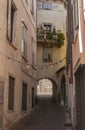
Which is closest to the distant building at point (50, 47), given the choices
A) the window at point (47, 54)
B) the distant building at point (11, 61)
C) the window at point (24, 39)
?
the window at point (47, 54)

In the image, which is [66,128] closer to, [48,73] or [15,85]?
[15,85]

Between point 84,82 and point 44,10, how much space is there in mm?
24732

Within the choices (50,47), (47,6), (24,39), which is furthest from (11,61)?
(47,6)

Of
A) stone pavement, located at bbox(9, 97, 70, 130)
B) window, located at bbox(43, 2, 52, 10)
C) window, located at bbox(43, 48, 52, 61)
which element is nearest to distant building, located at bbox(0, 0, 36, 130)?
stone pavement, located at bbox(9, 97, 70, 130)

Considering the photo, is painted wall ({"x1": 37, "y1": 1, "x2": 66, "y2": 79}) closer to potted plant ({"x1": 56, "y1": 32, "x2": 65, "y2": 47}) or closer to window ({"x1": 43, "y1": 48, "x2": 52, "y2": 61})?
window ({"x1": 43, "y1": 48, "x2": 52, "y2": 61})

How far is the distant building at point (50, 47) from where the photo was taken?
1246 inches

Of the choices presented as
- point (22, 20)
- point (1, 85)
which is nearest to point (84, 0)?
point (1, 85)

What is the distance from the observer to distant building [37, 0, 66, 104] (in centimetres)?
3164

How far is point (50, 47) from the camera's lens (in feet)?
106

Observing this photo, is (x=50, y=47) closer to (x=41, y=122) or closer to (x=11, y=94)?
(x=41, y=122)

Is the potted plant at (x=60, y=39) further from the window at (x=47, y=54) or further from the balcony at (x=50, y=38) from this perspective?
the window at (x=47, y=54)

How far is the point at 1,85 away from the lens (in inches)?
497

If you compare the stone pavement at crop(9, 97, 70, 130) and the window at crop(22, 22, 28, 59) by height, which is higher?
the window at crop(22, 22, 28, 59)

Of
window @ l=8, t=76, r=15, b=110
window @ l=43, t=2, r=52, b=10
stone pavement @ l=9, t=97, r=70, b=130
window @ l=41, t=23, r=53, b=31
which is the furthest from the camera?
window @ l=43, t=2, r=52, b=10
